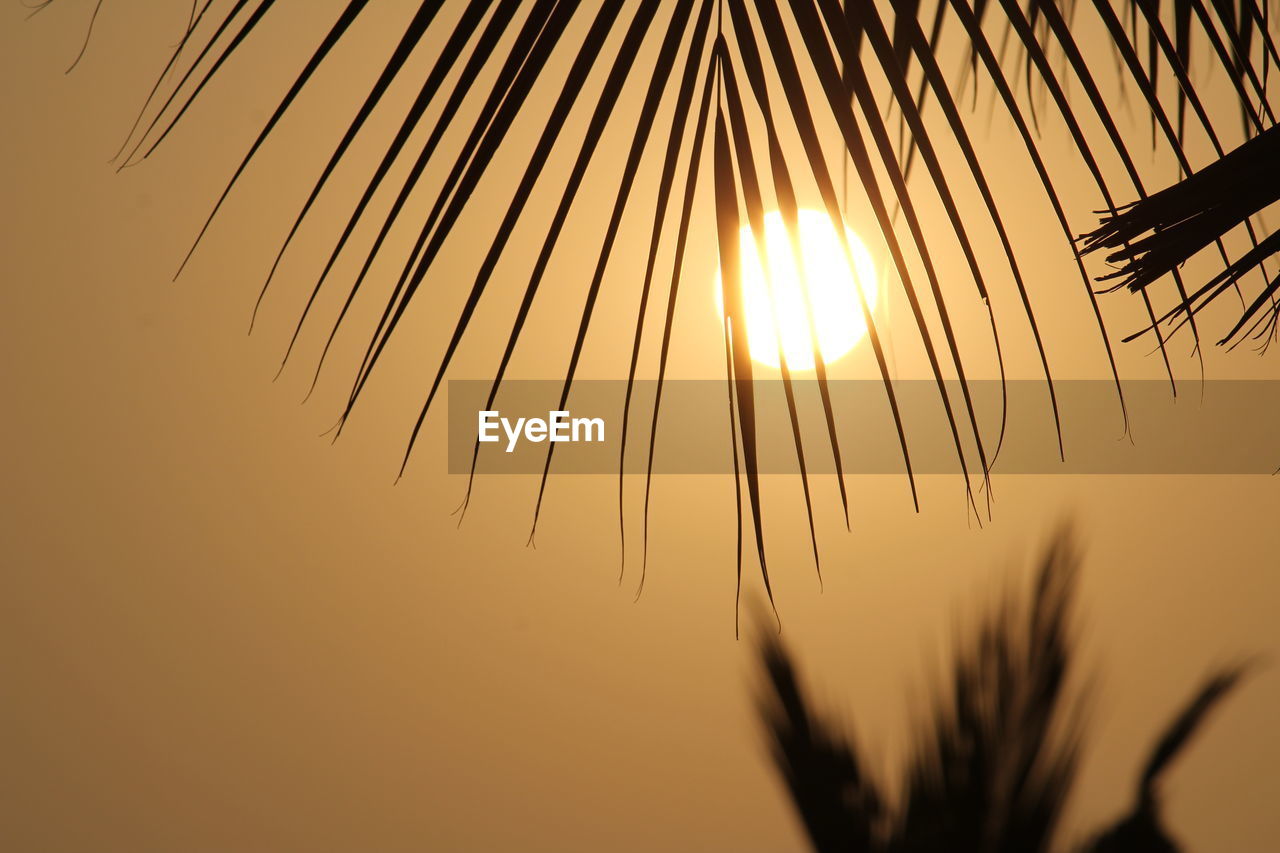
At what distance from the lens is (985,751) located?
53.8 inches

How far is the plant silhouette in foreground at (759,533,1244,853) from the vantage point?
137 centimetres

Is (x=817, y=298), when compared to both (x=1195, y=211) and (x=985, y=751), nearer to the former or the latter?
(x=985, y=751)

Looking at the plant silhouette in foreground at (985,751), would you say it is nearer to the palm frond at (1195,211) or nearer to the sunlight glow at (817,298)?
the sunlight glow at (817,298)

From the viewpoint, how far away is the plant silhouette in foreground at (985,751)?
4.50 ft

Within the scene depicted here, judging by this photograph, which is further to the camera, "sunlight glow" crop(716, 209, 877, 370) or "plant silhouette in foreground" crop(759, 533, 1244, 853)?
"plant silhouette in foreground" crop(759, 533, 1244, 853)

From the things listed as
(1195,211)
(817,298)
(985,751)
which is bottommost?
(985,751)

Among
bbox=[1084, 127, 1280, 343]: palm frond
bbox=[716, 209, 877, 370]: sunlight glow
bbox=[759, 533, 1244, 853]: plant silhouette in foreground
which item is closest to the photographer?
bbox=[1084, 127, 1280, 343]: palm frond

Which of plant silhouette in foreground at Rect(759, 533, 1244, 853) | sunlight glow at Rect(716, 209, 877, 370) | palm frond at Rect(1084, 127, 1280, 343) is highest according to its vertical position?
sunlight glow at Rect(716, 209, 877, 370)

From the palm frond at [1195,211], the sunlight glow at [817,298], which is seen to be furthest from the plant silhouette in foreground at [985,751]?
the palm frond at [1195,211]

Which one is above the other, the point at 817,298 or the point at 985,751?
the point at 817,298

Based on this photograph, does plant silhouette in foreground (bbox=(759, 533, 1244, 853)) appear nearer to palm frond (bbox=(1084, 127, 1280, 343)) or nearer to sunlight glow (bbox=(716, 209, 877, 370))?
sunlight glow (bbox=(716, 209, 877, 370))

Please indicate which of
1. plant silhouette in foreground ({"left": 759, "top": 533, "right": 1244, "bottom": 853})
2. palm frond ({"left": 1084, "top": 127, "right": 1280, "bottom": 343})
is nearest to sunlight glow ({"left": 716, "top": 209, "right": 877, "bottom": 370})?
plant silhouette in foreground ({"left": 759, "top": 533, "right": 1244, "bottom": 853})

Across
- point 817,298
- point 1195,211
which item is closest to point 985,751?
point 817,298

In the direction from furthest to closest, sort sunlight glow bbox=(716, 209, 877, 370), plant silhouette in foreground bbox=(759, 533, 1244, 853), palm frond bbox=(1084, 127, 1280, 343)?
plant silhouette in foreground bbox=(759, 533, 1244, 853) < sunlight glow bbox=(716, 209, 877, 370) < palm frond bbox=(1084, 127, 1280, 343)
